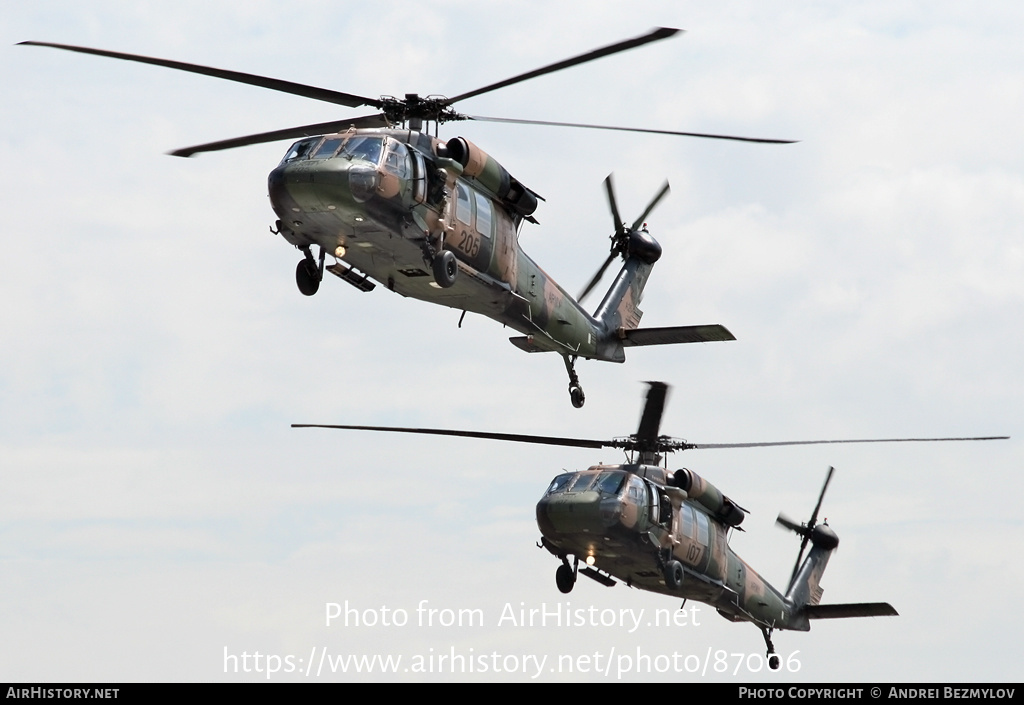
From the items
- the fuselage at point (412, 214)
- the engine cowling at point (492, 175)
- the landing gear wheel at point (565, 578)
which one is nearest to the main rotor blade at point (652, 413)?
the landing gear wheel at point (565, 578)

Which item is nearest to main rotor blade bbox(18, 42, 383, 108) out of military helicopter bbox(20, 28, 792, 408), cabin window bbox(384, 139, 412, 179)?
military helicopter bbox(20, 28, 792, 408)

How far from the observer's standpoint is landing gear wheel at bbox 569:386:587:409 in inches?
1224

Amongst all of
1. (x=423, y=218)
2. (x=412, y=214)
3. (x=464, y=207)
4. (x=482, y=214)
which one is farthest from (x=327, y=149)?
(x=482, y=214)

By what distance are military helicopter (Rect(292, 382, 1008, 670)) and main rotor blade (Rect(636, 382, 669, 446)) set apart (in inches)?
0.9

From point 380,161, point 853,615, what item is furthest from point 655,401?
point 380,161

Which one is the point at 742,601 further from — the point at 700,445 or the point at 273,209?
the point at 273,209

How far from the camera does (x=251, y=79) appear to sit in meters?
24.0

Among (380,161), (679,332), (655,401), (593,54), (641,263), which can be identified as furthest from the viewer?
(641,263)

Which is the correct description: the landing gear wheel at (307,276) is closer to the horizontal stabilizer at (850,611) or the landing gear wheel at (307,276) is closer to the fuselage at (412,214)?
the fuselage at (412,214)

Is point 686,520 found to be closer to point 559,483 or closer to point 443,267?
point 559,483

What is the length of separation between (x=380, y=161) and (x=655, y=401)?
1229 centimetres

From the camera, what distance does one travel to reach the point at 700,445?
34.2m

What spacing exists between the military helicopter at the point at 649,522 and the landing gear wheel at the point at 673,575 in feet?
0.07

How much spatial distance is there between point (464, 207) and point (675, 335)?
739 centimetres
